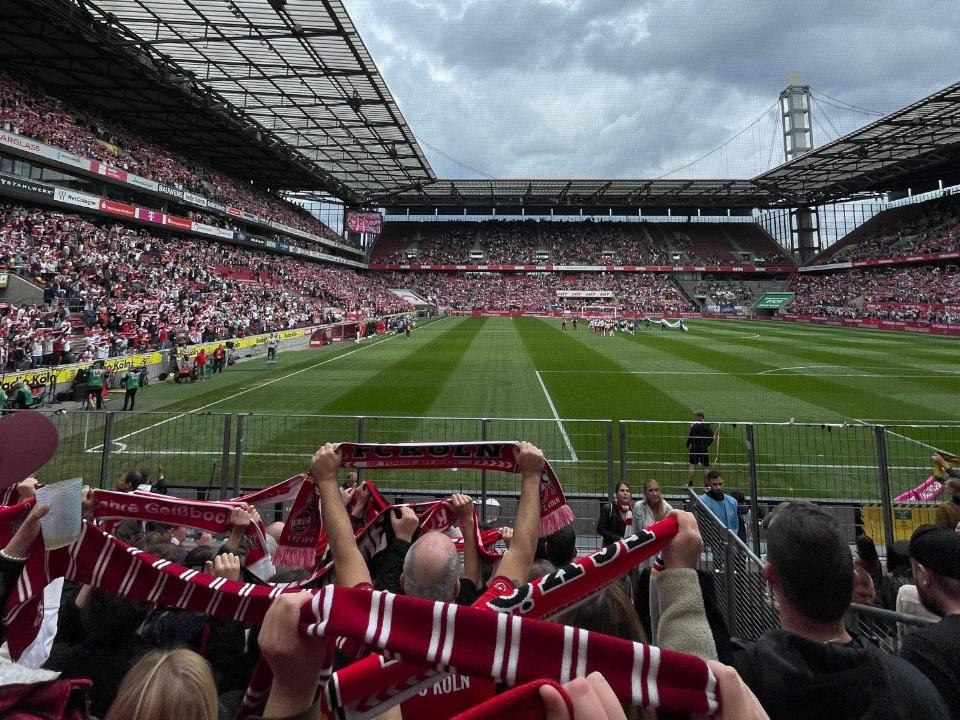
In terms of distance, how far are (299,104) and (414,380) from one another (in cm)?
2668

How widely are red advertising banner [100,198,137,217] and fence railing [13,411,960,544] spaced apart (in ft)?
86.1

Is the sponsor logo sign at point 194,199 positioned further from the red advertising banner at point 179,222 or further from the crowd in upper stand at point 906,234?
the crowd in upper stand at point 906,234

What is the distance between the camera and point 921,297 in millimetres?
49031

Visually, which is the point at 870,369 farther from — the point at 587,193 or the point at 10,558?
the point at 587,193

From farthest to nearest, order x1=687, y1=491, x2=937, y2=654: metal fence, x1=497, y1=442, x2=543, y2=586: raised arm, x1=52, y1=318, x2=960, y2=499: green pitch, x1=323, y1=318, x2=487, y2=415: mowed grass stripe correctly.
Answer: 1. x1=323, y1=318, x2=487, y2=415: mowed grass stripe
2. x1=52, y1=318, x2=960, y2=499: green pitch
3. x1=687, y1=491, x2=937, y2=654: metal fence
4. x1=497, y1=442, x2=543, y2=586: raised arm

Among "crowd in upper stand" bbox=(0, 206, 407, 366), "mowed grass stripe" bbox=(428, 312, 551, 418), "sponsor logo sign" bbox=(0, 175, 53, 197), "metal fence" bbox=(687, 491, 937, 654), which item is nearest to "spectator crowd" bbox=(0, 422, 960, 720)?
"metal fence" bbox=(687, 491, 937, 654)

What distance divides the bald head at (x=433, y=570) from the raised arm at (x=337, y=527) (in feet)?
0.95

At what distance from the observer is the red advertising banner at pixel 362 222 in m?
67.9

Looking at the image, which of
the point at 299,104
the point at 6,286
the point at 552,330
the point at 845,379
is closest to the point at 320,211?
the point at 299,104

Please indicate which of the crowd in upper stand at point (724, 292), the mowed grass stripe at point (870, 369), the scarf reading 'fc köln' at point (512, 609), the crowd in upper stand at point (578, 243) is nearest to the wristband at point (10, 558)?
the scarf reading 'fc köln' at point (512, 609)

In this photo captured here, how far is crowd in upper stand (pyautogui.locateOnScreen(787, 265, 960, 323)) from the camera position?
45.8 meters

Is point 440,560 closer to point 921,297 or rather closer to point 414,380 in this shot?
point 414,380

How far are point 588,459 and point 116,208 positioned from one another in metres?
35.9

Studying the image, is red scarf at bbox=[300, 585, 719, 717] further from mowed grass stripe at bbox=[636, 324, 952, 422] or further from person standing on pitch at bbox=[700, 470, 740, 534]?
mowed grass stripe at bbox=[636, 324, 952, 422]
